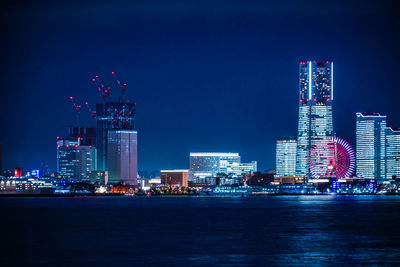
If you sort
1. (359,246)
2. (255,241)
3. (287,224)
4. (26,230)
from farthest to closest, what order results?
(287,224)
(26,230)
(255,241)
(359,246)

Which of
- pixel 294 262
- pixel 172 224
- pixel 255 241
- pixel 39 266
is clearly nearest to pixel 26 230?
pixel 172 224

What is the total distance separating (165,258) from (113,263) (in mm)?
4581

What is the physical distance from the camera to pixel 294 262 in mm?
50625

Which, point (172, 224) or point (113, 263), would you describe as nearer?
point (113, 263)

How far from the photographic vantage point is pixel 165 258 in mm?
53156

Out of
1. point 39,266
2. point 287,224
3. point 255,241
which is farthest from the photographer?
point 287,224

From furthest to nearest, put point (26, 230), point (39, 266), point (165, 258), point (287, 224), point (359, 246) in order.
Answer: point (287, 224), point (26, 230), point (359, 246), point (165, 258), point (39, 266)

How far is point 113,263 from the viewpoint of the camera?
49906 mm

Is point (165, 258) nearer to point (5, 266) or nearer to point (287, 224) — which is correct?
point (5, 266)

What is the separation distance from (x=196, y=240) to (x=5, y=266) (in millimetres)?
21192

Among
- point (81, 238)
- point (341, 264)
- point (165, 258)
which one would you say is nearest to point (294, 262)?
point (341, 264)

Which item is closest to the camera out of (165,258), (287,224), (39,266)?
(39,266)

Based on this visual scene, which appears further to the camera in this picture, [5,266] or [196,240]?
[196,240]

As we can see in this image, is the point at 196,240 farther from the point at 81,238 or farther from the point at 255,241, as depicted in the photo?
the point at 81,238
